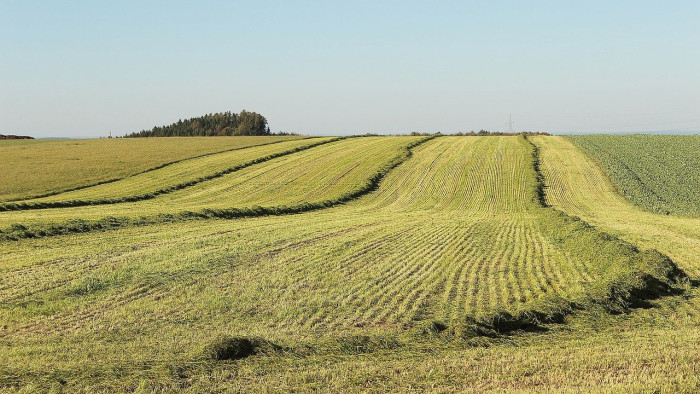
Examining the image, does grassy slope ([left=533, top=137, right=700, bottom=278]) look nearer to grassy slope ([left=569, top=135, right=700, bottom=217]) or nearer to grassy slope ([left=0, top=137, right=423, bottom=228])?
grassy slope ([left=569, top=135, right=700, bottom=217])

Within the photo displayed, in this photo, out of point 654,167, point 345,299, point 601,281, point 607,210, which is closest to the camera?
point 345,299

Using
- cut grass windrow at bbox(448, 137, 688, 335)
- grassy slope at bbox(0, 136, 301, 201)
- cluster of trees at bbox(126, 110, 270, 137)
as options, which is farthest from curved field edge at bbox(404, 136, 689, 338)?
→ cluster of trees at bbox(126, 110, 270, 137)

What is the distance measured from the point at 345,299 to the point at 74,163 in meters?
46.2

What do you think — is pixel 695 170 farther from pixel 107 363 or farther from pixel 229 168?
pixel 107 363

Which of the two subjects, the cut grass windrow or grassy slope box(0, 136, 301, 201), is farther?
grassy slope box(0, 136, 301, 201)

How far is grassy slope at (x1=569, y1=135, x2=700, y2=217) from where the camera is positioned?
4116cm

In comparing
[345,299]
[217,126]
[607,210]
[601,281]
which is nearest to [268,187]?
[607,210]

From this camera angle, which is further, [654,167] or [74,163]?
[74,163]

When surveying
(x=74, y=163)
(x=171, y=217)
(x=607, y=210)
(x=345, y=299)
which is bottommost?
(x=607, y=210)

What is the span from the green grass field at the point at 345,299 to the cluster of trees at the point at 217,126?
90.1m

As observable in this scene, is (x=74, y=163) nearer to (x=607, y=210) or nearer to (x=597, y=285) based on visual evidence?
(x=607, y=210)

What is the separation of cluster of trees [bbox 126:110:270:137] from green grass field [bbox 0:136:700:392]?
90083mm

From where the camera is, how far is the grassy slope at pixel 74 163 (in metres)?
43.3

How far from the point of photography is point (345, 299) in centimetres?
1596
